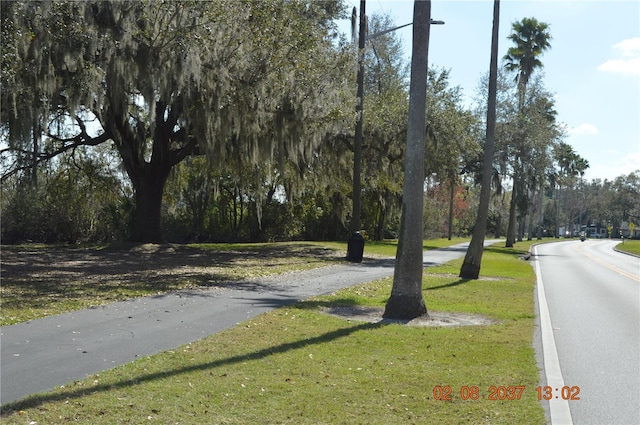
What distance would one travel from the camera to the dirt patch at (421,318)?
11008mm

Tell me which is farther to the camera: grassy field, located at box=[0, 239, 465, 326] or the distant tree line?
the distant tree line

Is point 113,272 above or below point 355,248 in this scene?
below

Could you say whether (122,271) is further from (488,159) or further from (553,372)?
(553,372)

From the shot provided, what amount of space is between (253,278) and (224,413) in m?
12.0

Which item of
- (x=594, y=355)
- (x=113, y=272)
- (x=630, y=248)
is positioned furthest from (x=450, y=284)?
(x=630, y=248)

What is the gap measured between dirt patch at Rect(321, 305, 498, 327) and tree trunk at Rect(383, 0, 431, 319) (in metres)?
0.27

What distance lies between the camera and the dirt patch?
36.1 ft

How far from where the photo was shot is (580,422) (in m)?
5.83

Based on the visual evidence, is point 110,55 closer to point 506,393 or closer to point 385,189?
point 506,393

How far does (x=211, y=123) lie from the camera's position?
19.9 meters

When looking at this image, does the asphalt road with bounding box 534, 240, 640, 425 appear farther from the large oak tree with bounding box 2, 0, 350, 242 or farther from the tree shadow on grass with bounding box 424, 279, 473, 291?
the large oak tree with bounding box 2, 0, 350, 242

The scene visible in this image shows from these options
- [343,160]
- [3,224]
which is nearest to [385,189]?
[343,160]
